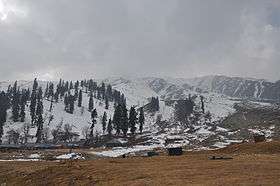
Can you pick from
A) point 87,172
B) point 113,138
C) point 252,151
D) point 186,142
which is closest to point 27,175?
point 87,172

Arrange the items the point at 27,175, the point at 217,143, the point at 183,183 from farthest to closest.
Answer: the point at 217,143, the point at 27,175, the point at 183,183

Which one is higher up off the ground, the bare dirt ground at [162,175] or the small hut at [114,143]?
the bare dirt ground at [162,175]

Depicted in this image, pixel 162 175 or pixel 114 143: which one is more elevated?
pixel 162 175

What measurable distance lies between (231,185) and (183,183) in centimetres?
427

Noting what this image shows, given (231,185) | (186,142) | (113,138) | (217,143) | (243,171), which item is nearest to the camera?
(231,185)

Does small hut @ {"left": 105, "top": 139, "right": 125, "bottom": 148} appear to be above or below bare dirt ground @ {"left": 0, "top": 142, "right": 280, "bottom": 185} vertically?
below

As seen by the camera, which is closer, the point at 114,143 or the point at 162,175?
the point at 162,175

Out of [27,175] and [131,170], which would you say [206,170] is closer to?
[131,170]

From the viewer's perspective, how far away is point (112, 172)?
44000mm

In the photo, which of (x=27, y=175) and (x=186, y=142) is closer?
(x=27, y=175)

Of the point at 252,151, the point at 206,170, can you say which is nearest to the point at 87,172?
the point at 206,170

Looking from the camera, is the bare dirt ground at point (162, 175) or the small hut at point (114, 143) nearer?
the bare dirt ground at point (162, 175)

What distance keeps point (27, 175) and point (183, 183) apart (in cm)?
2466

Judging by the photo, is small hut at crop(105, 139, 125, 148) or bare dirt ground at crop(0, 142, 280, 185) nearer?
bare dirt ground at crop(0, 142, 280, 185)
